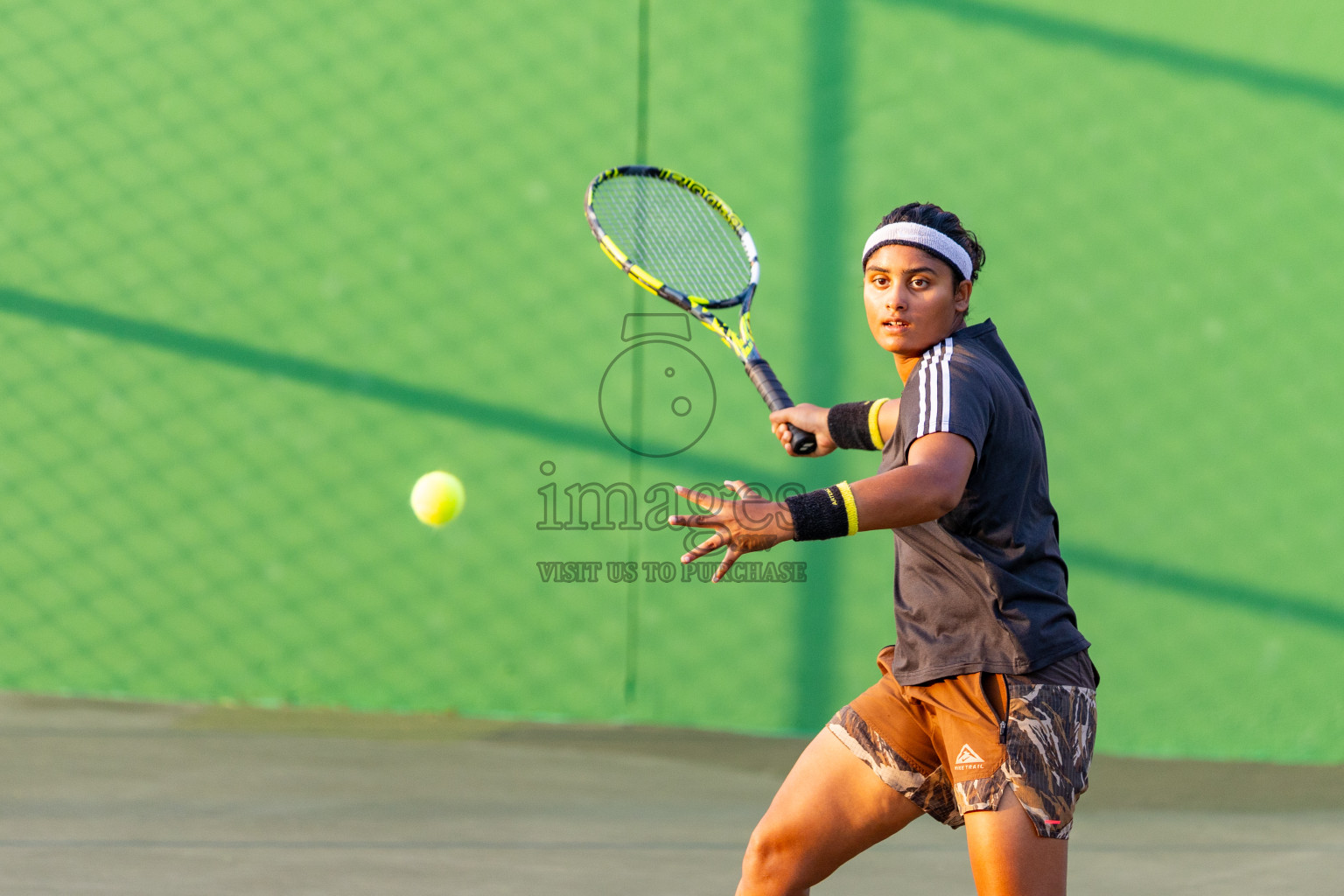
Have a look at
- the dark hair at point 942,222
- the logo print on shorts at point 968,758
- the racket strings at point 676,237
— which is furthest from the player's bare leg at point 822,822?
the racket strings at point 676,237

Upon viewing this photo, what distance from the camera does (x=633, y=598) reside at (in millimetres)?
4852

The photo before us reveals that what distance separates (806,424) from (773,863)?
77cm

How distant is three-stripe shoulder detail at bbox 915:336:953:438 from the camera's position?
1.93 m

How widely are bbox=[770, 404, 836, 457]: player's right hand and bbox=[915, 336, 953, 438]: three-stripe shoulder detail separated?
51 cm

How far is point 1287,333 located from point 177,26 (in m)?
3.80

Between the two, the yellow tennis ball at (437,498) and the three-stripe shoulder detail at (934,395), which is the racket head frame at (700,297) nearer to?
the three-stripe shoulder detail at (934,395)

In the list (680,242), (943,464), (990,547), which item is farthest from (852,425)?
(680,242)

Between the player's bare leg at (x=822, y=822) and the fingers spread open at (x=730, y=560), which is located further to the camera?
the player's bare leg at (x=822, y=822)

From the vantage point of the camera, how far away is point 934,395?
197 centimetres

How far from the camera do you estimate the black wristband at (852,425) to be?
2.55m

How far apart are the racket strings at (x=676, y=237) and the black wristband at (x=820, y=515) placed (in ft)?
5.17

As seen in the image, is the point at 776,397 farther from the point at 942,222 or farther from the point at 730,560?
the point at 730,560

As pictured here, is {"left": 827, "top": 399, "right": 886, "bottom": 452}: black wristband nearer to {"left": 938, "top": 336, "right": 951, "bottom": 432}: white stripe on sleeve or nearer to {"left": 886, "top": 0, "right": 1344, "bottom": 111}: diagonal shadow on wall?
{"left": 938, "top": 336, "right": 951, "bottom": 432}: white stripe on sleeve

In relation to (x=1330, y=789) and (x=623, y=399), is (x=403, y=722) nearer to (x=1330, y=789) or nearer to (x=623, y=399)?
(x=623, y=399)
